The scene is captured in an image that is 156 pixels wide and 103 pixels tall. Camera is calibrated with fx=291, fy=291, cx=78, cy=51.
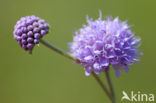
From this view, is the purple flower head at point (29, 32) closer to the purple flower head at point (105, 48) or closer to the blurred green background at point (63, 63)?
the purple flower head at point (105, 48)

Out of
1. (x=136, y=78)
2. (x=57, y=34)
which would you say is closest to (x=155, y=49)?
(x=136, y=78)

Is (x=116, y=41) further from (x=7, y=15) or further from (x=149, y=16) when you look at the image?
(x=7, y=15)

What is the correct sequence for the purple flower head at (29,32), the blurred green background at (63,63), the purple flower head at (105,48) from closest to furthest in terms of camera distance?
the purple flower head at (29,32), the purple flower head at (105,48), the blurred green background at (63,63)

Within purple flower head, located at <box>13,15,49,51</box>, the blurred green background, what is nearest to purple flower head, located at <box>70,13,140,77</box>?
purple flower head, located at <box>13,15,49,51</box>

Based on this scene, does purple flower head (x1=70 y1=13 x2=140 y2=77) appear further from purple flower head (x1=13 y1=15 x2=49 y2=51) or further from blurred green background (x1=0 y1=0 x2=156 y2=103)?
blurred green background (x1=0 y1=0 x2=156 y2=103)

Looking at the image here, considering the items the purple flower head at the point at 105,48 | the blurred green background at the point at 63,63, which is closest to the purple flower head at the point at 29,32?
the purple flower head at the point at 105,48

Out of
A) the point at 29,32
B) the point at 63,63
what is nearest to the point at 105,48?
the point at 29,32
